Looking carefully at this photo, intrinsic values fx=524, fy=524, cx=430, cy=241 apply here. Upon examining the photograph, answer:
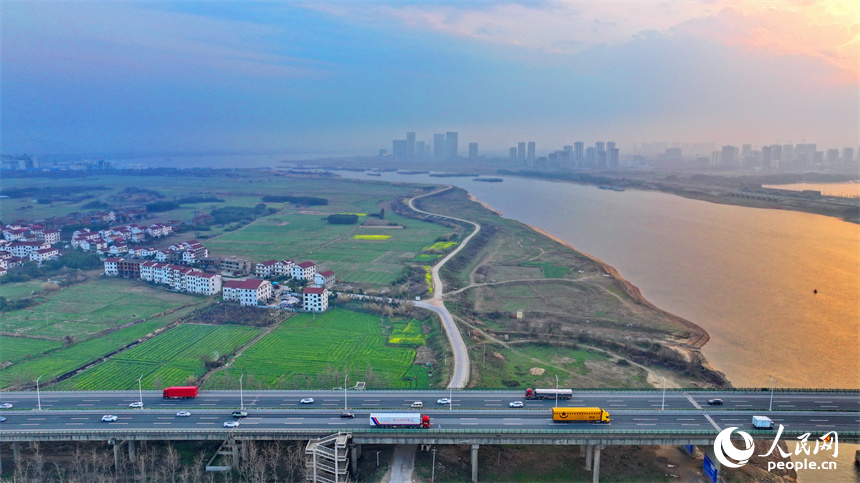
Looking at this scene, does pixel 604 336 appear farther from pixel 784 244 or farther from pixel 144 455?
pixel 784 244

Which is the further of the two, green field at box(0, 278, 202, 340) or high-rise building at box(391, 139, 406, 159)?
high-rise building at box(391, 139, 406, 159)

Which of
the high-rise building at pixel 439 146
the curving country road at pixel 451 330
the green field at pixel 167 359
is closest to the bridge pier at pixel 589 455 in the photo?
the curving country road at pixel 451 330

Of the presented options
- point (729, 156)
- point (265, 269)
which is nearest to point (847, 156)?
point (729, 156)

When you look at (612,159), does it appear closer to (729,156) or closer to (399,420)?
(729,156)

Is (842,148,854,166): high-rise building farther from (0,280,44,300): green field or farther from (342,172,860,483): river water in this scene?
(0,280,44,300): green field

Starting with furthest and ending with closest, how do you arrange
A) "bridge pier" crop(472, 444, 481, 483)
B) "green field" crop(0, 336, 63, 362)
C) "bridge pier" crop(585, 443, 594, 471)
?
1. "green field" crop(0, 336, 63, 362)
2. "bridge pier" crop(585, 443, 594, 471)
3. "bridge pier" crop(472, 444, 481, 483)

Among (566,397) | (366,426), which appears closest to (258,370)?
(366,426)

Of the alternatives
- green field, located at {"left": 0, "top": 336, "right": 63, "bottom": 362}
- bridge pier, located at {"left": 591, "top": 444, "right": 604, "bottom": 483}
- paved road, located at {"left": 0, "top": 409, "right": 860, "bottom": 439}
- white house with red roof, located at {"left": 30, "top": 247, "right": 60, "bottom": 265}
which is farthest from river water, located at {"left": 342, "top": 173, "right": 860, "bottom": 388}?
white house with red roof, located at {"left": 30, "top": 247, "right": 60, "bottom": 265}
